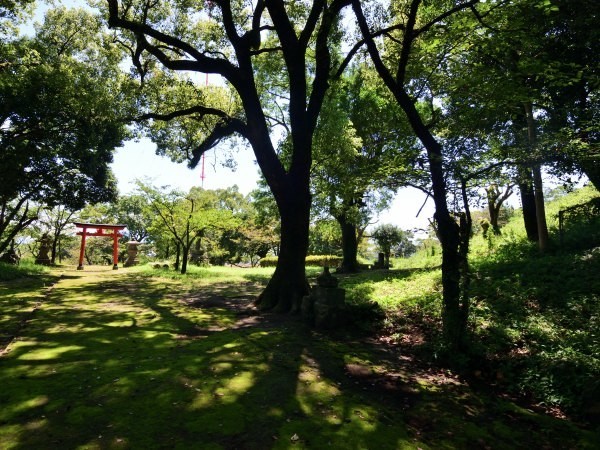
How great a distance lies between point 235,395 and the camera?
4117 mm

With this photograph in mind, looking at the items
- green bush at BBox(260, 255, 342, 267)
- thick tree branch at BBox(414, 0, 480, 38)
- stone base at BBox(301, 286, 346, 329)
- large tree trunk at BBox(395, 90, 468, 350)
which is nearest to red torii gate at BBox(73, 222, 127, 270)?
green bush at BBox(260, 255, 342, 267)

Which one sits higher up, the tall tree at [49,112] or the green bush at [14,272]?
the tall tree at [49,112]

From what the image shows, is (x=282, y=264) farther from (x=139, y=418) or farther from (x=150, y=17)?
(x=150, y=17)

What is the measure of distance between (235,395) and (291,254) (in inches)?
212

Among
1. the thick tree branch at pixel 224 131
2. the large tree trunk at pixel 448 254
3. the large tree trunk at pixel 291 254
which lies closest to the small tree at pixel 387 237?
the large tree trunk at pixel 291 254

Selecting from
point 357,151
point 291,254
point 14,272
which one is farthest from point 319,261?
point 291,254

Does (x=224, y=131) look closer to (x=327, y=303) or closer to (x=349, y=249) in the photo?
(x=327, y=303)

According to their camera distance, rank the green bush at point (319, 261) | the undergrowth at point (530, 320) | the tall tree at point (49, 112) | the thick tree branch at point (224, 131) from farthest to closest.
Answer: the green bush at point (319, 261), the tall tree at point (49, 112), the thick tree branch at point (224, 131), the undergrowth at point (530, 320)

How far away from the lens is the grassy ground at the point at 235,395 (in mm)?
3254

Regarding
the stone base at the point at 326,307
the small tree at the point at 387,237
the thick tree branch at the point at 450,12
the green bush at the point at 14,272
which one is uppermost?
the thick tree branch at the point at 450,12

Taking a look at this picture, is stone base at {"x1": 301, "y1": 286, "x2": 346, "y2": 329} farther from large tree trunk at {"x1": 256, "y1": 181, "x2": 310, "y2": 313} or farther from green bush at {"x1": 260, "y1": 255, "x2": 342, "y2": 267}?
green bush at {"x1": 260, "y1": 255, "x2": 342, "y2": 267}

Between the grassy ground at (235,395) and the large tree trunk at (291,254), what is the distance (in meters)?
1.90

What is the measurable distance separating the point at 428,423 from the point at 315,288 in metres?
4.25

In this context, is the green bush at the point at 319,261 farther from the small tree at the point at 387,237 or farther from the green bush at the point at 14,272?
the green bush at the point at 14,272
